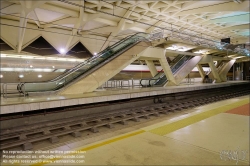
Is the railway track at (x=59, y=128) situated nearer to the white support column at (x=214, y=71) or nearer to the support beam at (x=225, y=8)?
the support beam at (x=225, y=8)

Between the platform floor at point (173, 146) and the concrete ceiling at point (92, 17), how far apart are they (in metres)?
9.64

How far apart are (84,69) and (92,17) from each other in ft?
28.7

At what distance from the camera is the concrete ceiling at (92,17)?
14.3 meters

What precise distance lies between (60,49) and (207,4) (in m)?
17.8

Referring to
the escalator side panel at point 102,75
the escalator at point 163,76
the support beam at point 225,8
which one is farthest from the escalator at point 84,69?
the support beam at point 225,8

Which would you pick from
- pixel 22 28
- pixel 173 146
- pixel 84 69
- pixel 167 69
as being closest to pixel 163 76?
pixel 167 69

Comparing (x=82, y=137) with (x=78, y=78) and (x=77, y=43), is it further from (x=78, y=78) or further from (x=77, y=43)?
(x=77, y=43)

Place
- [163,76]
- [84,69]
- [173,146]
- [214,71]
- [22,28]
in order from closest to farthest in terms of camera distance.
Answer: [173,146] → [84,69] → [22,28] → [163,76] → [214,71]

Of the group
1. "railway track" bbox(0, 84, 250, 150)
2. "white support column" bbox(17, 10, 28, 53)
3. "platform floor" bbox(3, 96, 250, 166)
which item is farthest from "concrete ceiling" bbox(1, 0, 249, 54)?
"platform floor" bbox(3, 96, 250, 166)

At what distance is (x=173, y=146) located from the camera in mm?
4129

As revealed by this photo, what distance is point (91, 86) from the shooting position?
380 inches

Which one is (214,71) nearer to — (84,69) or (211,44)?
(211,44)

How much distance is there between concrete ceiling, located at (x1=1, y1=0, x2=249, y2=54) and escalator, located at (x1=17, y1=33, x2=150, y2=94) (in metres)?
2.50

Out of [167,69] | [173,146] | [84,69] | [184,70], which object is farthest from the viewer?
[184,70]
